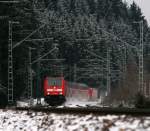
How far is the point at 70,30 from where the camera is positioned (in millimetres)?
76312

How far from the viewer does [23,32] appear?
2290 inches

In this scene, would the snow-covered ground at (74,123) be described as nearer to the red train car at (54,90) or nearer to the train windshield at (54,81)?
the red train car at (54,90)

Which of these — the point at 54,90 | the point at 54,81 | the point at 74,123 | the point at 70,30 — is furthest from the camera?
the point at 70,30

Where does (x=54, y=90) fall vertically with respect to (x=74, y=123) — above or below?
below

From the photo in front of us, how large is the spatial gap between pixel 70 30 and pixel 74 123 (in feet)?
208

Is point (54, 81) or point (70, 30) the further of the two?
point (70, 30)

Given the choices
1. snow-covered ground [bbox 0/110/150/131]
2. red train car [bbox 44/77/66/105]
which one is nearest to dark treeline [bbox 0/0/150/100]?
red train car [bbox 44/77/66/105]

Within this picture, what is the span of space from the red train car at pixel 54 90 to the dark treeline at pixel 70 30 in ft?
13.0

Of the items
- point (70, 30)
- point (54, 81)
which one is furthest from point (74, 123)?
point (70, 30)

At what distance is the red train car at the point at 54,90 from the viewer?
51500 millimetres

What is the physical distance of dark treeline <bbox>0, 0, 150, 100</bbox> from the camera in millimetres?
55688

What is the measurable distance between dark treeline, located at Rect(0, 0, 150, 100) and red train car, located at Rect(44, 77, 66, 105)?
3955 millimetres

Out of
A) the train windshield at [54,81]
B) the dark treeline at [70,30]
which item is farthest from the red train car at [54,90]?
the dark treeline at [70,30]

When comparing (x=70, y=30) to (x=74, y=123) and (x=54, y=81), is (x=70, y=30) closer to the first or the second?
(x=54, y=81)
